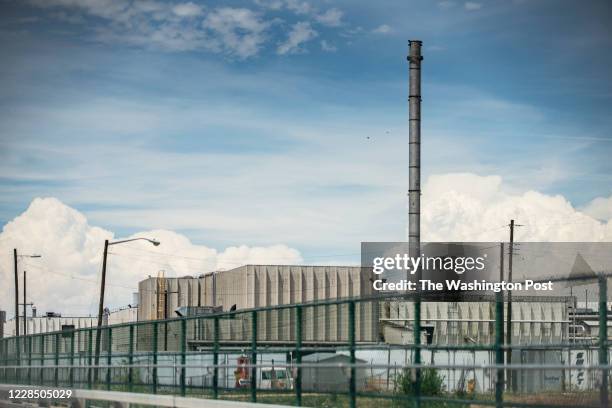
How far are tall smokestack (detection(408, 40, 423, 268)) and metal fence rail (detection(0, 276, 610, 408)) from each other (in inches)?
574

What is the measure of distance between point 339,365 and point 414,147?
98.1ft

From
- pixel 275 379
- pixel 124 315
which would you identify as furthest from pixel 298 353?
pixel 124 315

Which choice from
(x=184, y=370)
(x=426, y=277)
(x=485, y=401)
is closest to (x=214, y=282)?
(x=426, y=277)

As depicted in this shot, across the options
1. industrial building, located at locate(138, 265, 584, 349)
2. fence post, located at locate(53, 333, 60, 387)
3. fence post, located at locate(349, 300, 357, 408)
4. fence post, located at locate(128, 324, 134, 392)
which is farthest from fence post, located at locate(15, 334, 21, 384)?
fence post, located at locate(349, 300, 357, 408)

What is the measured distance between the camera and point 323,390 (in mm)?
17688

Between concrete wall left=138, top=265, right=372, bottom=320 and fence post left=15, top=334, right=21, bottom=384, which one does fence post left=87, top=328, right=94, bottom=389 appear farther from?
concrete wall left=138, top=265, right=372, bottom=320

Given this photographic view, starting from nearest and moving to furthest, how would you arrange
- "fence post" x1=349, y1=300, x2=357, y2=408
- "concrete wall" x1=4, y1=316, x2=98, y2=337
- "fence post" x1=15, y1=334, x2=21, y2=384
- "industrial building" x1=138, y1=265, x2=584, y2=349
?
"fence post" x1=349, y1=300, x2=357, y2=408 → "fence post" x1=15, y1=334, x2=21, y2=384 → "industrial building" x1=138, y1=265, x2=584, y2=349 → "concrete wall" x1=4, y1=316, x2=98, y2=337

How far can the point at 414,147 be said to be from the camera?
4534 centimetres

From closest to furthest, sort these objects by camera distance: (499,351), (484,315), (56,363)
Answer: (499,351), (56,363), (484,315)

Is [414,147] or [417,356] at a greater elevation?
[414,147]

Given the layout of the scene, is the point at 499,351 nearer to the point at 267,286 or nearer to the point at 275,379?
the point at 275,379

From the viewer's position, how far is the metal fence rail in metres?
14.4

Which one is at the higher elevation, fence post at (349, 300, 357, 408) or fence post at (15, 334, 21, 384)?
fence post at (349, 300, 357, 408)

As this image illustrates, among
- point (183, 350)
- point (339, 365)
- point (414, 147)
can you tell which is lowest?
point (183, 350)
